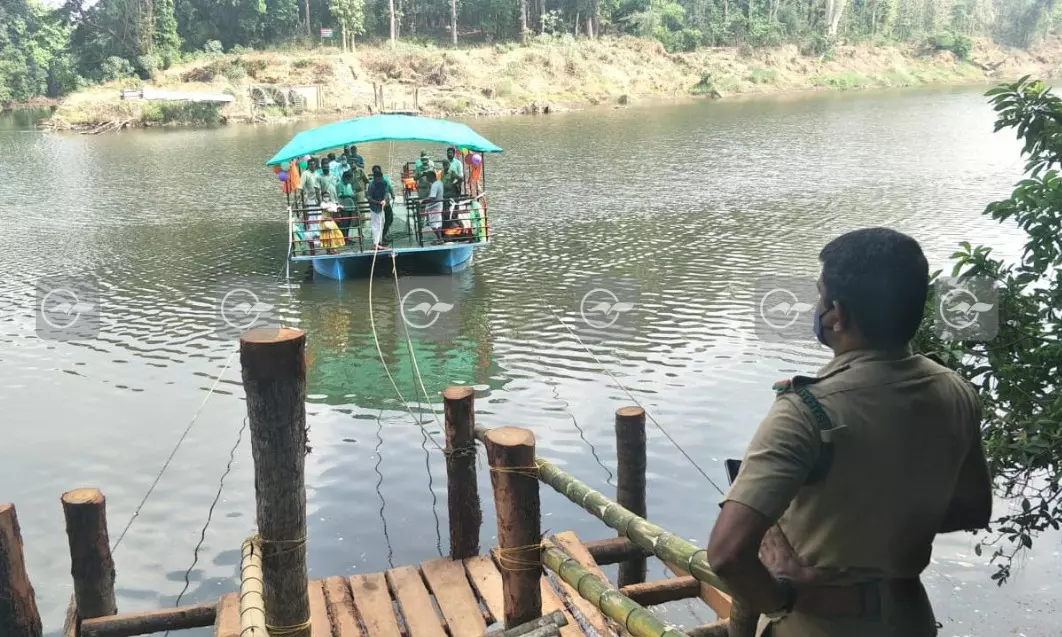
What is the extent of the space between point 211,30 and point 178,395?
212ft

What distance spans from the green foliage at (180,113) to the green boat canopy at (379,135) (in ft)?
122

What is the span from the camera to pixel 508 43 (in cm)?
6700

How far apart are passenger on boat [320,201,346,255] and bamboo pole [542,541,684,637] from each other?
12.6 metres

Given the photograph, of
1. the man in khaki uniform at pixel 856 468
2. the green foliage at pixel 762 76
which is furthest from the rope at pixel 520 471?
the green foliage at pixel 762 76

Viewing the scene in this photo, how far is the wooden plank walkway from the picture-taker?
5535mm

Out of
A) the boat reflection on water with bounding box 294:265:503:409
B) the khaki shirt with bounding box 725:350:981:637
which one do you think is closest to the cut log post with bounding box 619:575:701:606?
the khaki shirt with bounding box 725:350:981:637

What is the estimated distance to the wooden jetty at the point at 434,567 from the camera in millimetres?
4008

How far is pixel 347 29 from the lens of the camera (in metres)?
64.5

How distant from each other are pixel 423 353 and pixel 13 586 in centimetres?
800

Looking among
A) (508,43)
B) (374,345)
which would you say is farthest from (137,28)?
(374,345)

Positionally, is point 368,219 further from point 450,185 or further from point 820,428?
point 820,428

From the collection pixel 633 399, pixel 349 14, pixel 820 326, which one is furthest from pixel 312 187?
A: pixel 349 14

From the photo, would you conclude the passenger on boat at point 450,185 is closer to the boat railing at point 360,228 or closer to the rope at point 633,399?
the boat railing at point 360,228

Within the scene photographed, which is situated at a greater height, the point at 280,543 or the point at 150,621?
the point at 280,543
